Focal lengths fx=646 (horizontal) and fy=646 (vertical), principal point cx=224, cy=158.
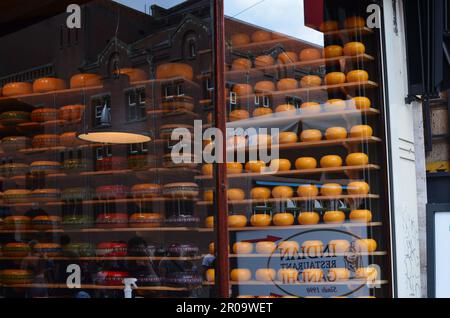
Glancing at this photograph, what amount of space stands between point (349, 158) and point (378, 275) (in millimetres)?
934

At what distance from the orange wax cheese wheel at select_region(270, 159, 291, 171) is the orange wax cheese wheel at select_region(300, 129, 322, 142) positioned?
0.23 m

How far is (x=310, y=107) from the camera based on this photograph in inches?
208

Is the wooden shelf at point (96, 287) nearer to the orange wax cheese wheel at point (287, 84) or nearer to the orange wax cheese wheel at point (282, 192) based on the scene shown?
the orange wax cheese wheel at point (282, 192)

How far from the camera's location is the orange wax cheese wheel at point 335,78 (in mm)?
5262

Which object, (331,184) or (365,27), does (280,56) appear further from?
(331,184)

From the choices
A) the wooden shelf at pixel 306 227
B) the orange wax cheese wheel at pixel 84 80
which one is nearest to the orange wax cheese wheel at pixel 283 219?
the wooden shelf at pixel 306 227

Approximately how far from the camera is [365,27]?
5.32m

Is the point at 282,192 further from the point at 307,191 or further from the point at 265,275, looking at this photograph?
the point at 265,275

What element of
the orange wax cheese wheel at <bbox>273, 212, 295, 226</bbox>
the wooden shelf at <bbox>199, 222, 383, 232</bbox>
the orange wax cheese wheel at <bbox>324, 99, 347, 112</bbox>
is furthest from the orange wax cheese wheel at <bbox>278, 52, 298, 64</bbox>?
the wooden shelf at <bbox>199, 222, 383, 232</bbox>

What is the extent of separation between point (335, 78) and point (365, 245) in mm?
1364

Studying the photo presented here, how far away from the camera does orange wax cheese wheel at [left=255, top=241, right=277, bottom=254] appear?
5.07 meters

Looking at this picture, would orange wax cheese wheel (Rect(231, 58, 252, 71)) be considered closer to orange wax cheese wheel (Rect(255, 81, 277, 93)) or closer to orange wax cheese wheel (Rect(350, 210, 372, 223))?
orange wax cheese wheel (Rect(255, 81, 277, 93))

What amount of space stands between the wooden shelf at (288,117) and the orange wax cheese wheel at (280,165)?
12.0 inches

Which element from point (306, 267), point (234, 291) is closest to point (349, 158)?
point (306, 267)
